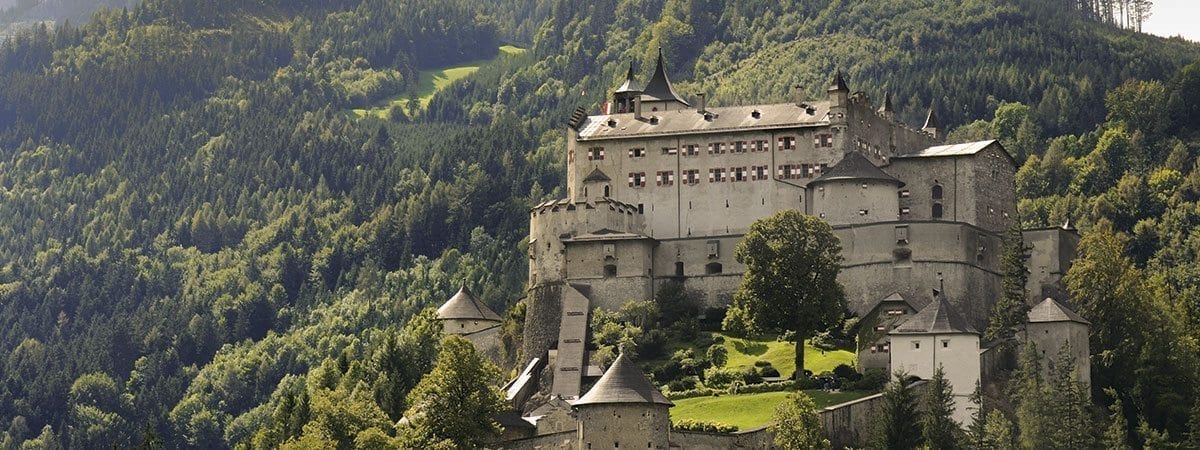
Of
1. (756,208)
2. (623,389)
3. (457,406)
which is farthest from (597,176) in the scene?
(623,389)

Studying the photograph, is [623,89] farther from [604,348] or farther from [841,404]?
[841,404]

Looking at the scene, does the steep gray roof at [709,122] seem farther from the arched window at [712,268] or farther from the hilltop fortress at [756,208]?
the arched window at [712,268]

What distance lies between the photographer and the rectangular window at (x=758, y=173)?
395 feet

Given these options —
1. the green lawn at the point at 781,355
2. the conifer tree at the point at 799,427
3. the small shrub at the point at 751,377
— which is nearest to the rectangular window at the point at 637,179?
the green lawn at the point at 781,355

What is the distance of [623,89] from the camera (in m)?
131

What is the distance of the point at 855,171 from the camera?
11700 cm

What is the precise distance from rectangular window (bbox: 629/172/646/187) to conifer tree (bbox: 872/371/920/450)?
27.8m

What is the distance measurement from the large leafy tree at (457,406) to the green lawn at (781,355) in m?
14.7

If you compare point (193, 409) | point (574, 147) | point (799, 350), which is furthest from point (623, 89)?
point (193, 409)

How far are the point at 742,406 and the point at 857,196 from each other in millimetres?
17535

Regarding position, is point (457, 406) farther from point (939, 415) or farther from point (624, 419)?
point (939, 415)

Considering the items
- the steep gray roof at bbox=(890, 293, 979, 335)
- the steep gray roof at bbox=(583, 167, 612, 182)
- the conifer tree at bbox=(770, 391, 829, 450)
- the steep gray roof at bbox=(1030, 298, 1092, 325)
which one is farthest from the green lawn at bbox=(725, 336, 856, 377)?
the steep gray roof at bbox=(583, 167, 612, 182)

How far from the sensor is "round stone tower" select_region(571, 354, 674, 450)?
94.1 meters

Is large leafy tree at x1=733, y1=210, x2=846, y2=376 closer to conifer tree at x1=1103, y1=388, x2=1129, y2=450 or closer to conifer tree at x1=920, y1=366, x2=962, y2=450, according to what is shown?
conifer tree at x1=920, y1=366, x2=962, y2=450
